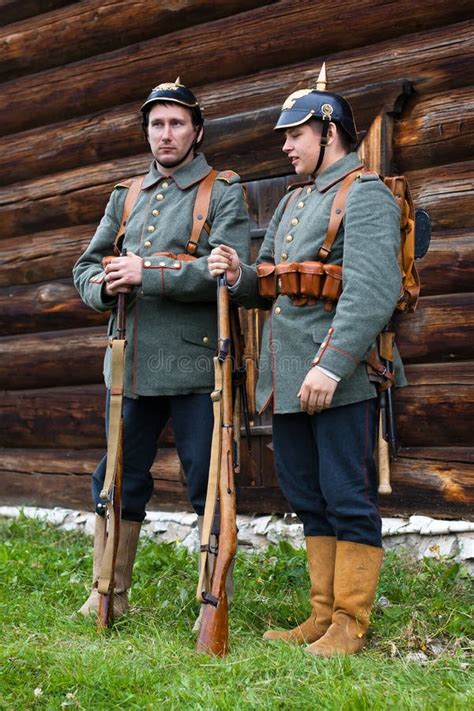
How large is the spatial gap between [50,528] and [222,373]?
3.13 m

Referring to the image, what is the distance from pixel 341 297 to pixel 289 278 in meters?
0.25

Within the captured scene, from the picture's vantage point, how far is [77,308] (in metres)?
6.56

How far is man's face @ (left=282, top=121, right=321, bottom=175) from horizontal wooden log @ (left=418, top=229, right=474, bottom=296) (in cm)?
141

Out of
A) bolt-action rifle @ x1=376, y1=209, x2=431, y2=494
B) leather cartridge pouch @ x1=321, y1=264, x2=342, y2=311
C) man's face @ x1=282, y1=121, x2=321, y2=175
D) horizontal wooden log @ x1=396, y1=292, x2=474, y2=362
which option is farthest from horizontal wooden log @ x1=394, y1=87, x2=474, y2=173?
leather cartridge pouch @ x1=321, y1=264, x2=342, y2=311

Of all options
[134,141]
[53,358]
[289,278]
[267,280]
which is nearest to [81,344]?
[53,358]

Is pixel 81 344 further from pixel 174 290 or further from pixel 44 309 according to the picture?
pixel 174 290

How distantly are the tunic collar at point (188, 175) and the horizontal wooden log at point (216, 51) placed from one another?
165 cm

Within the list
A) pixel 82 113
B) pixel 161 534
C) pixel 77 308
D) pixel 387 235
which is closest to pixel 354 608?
pixel 387 235

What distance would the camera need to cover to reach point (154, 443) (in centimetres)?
421

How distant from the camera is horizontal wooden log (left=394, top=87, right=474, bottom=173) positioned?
4953mm

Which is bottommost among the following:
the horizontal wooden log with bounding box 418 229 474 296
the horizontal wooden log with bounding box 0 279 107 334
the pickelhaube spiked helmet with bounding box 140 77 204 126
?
the horizontal wooden log with bounding box 0 279 107 334

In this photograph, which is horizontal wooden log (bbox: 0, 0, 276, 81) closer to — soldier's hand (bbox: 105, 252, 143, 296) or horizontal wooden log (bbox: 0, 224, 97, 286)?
horizontal wooden log (bbox: 0, 224, 97, 286)

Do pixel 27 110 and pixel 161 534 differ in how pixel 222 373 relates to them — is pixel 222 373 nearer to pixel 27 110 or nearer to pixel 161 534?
pixel 161 534

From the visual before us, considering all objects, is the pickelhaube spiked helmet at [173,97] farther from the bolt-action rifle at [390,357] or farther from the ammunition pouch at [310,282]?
the bolt-action rifle at [390,357]
